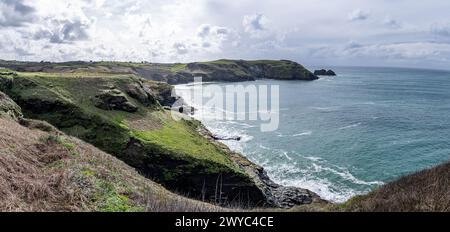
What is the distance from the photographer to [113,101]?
59062mm

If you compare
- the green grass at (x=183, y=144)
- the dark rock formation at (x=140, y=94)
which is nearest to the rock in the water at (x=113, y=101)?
the dark rock formation at (x=140, y=94)

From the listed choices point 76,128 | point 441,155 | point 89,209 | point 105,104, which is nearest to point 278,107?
point 441,155

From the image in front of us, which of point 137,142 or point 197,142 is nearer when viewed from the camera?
point 137,142

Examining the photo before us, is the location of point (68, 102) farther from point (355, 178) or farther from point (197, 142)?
point (355, 178)

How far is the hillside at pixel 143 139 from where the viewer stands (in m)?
45.5

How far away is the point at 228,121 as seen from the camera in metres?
99.5

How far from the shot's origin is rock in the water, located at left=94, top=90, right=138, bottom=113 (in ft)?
188

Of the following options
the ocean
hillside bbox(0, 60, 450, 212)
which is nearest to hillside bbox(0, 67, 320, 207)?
hillside bbox(0, 60, 450, 212)

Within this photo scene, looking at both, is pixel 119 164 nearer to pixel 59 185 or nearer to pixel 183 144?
pixel 59 185

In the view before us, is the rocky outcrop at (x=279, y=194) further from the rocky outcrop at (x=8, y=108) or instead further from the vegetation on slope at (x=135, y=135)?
the rocky outcrop at (x=8, y=108)

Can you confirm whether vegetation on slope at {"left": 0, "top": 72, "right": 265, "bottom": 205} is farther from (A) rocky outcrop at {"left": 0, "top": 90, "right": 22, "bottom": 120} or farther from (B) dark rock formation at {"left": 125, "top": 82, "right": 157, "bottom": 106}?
(A) rocky outcrop at {"left": 0, "top": 90, "right": 22, "bottom": 120}

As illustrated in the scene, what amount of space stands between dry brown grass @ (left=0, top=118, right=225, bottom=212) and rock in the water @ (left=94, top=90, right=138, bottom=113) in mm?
39118

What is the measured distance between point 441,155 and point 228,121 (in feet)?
164

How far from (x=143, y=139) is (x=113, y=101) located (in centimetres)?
1265
